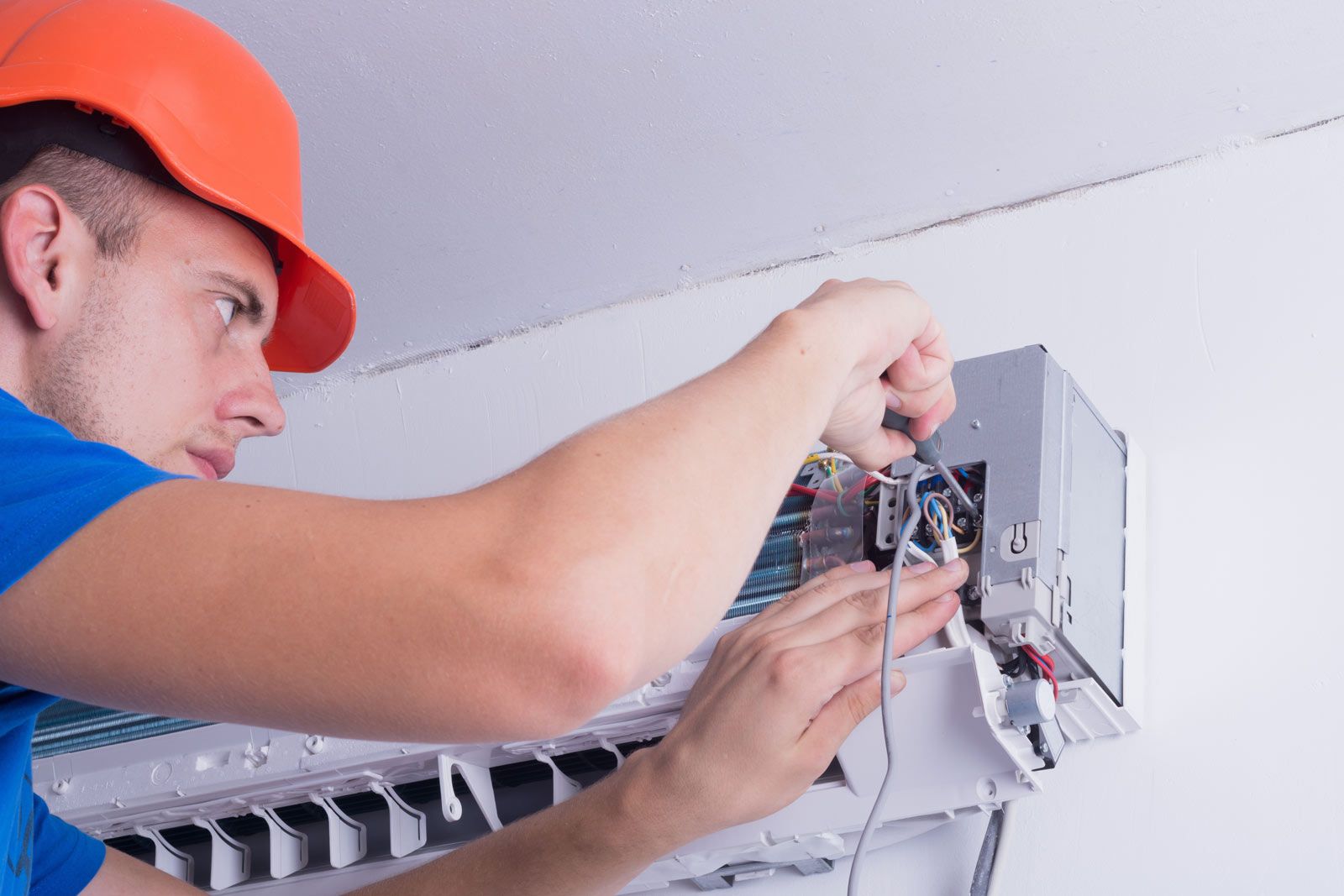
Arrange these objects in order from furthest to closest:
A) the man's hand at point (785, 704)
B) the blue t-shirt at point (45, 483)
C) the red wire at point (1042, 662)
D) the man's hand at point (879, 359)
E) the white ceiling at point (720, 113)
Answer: the white ceiling at point (720, 113) < the red wire at point (1042, 662) < the man's hand at point (785, 704) < the man's hand at point (879, 359) < the blue t-shirt at point (45, 483)

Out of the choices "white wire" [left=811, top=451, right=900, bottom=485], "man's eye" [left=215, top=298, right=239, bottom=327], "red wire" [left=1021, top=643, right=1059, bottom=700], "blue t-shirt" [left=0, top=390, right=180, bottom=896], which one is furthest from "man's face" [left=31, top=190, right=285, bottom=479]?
"red wire" [left=1021, top=643, right=1059, bottom=700]

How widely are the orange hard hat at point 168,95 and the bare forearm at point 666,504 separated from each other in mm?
582

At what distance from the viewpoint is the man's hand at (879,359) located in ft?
2.89

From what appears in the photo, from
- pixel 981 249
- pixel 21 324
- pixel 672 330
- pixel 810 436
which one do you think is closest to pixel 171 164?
pixel 21 324

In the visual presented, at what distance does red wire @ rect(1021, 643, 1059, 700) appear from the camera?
1.24 m

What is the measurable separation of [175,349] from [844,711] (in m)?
0.67

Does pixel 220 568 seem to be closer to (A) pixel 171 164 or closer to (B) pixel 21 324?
(B) pixel 21 324

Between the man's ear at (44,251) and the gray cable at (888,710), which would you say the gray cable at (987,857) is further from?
the man's ear at (44,251)

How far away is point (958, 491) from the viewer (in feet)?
4.14

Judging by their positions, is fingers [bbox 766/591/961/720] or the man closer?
the man

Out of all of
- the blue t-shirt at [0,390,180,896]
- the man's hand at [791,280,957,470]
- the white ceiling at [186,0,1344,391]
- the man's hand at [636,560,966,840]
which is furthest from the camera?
the white ceiling at [186,0,1344,391]

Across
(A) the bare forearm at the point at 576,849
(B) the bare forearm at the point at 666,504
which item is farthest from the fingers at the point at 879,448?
(A) the bare forearm at the point at 576,849

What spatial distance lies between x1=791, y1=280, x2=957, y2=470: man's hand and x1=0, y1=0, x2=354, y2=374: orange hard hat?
566mm

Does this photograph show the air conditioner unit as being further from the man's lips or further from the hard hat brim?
the hard hat brim
